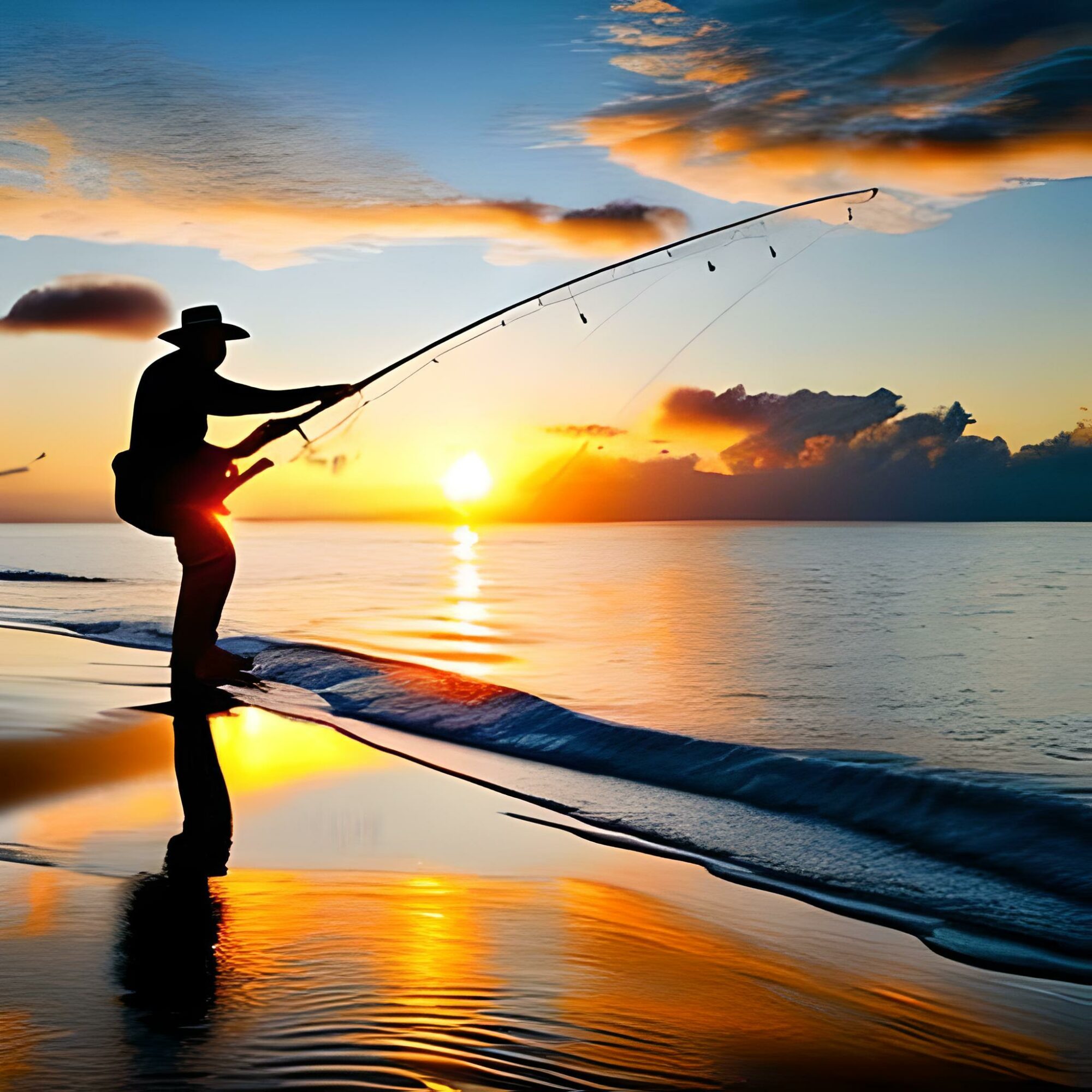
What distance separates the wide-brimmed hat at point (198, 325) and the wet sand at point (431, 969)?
255 cm

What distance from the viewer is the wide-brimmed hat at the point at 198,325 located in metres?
5.75

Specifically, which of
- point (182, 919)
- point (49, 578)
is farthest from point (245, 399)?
point (49, 578)

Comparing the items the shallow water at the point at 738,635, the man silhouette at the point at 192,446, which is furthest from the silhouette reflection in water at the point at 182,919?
the shallow water at the point at 738,635

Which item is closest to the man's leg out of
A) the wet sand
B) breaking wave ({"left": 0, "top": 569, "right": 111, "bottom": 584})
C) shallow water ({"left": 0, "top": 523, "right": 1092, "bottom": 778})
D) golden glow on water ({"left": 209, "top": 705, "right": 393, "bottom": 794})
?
the wet sand

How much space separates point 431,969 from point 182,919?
1099mm

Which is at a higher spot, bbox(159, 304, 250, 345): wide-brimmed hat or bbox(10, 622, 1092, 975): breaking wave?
bbox(159, 304, 250, 345): wide-brimmed hat

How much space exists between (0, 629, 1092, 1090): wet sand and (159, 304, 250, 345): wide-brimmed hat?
2.55 meters

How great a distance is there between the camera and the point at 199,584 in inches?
247

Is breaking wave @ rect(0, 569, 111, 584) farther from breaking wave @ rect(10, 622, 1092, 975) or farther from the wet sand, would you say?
the wet sand

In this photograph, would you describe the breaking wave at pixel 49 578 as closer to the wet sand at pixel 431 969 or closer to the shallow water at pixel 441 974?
the wet sand at pixel 431 969

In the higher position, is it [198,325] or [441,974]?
[198,325]

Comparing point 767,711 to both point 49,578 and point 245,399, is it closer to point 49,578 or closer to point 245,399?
point 245,399

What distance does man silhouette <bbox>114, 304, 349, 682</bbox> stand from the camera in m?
5.79

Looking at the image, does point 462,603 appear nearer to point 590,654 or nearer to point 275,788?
point 590,654
